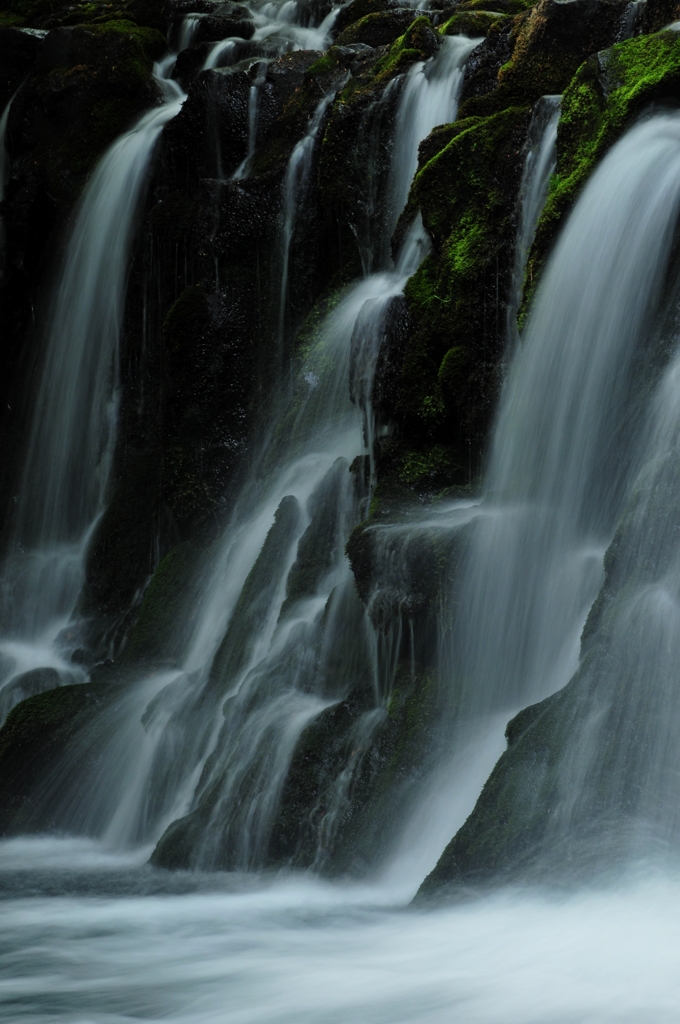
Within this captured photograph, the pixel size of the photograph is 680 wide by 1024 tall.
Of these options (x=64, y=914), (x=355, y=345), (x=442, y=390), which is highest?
(x=355, y=345)

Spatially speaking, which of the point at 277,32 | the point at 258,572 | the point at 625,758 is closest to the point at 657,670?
the point at 625,758

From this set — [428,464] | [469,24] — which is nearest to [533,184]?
[428,464]

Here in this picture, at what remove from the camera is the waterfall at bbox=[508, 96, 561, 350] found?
9.70 metres

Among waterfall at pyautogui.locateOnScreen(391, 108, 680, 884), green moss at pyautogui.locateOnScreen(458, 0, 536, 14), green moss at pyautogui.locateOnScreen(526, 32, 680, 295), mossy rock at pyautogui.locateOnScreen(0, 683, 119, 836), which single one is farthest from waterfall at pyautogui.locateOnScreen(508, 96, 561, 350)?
green moss at pyautogui.locateOnScreen(458, 0, 536, 14)

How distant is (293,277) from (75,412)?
369 cm

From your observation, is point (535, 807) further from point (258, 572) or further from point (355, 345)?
point (355, 345)

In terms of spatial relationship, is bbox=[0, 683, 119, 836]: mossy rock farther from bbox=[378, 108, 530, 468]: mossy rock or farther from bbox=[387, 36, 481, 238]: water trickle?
bbox=[387, 36, 481, 238]: water trickle

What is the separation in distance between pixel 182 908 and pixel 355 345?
550cm

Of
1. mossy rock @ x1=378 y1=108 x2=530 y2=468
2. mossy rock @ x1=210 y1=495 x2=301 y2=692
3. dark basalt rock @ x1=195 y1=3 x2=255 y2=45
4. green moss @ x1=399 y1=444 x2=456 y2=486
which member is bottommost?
mossy rock @ x1=210 y1=495 x2=301 y2=692

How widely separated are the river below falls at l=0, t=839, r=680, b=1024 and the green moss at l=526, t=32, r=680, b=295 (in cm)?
540

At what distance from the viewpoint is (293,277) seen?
13.8 metres

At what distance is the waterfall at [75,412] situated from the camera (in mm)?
14344

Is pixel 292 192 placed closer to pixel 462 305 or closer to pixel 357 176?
pixel 357 176

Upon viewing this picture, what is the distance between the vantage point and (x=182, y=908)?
22.5 feet
